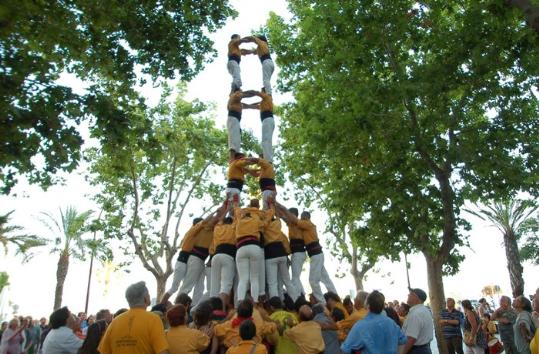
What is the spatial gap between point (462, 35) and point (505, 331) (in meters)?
8.58

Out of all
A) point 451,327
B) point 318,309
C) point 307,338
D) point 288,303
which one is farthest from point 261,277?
point 451,327

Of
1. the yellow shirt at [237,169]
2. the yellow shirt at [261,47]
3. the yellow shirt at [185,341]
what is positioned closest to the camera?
the yellow shirt at [185,341]

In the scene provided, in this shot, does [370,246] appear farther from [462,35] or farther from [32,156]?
[32,156]

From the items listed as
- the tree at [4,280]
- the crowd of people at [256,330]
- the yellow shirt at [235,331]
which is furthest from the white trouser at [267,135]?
the tree at [4,280]

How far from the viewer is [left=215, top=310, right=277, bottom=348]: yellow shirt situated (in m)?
5.93

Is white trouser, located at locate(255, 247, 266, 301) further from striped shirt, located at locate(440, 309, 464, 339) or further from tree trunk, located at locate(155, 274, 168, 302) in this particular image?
tree trunk, located at locate(155, 274, 168, 302)

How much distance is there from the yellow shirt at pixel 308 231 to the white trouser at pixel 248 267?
165 centimetres

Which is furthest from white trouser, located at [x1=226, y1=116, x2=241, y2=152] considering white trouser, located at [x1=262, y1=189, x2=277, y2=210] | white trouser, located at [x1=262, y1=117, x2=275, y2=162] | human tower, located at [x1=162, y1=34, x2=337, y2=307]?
white trouser, located at [x1=262, y1=189, x2=277, y2=210]

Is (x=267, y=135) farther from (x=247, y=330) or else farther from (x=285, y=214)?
(x=247, y=330)

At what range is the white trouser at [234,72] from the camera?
12654 millimetres

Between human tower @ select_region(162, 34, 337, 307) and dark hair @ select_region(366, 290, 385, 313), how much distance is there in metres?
3.54

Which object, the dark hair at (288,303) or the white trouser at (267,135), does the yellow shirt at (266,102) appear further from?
the dark hair at (288,303)

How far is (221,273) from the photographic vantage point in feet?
32.0

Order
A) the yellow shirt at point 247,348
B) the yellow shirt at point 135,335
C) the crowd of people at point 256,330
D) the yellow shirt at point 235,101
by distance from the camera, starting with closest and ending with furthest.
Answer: the yellow shirt at point 135,335 < the crowd of people at point 256,330 < the yellow shirt at point 247,348 < the yellow shirt at point 235,101
